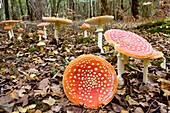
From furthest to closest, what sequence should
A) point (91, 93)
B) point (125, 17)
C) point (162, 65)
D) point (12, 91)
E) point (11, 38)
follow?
point (125, 17) → point (11, 38) → point (162, 65) → point (12, 91) → point (91, 93)

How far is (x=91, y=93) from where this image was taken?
247cm

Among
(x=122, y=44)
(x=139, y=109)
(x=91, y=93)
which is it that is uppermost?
(x=122, y=44)

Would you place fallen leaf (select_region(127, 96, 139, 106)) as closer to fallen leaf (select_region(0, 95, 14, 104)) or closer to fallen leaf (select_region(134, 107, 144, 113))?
fallen leaf (select_region(134, 107, 144, 113))

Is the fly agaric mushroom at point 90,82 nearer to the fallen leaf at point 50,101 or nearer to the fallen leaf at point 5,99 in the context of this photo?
the fallen leaf at point 50,101

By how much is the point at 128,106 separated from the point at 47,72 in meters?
1.55

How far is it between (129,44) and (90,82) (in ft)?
2.17

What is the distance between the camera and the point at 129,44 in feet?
8.52

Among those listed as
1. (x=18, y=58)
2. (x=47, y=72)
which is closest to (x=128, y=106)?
(x=47, y=72)

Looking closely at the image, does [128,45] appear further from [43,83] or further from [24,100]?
[24,100]

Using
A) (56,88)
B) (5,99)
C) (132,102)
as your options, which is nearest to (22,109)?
(5,99)

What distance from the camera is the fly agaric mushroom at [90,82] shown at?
2445 millimetres

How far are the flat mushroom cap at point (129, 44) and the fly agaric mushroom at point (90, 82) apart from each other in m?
0.29

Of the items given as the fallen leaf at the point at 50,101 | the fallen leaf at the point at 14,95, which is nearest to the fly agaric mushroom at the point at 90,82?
the fallen leaf at the point at 50,101

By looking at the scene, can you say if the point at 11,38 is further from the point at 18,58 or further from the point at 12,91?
the point at 12,91
